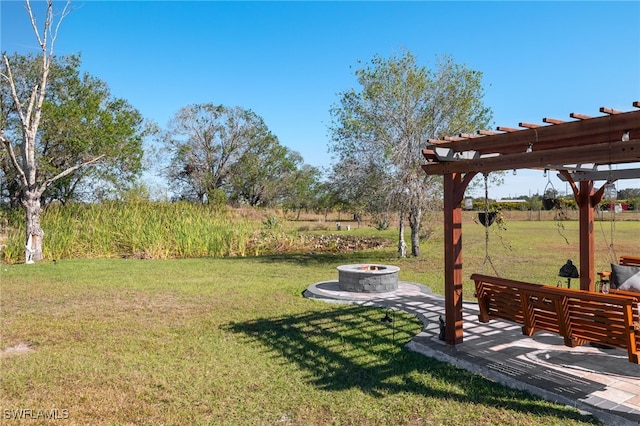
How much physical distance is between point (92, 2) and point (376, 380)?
16.1 metres

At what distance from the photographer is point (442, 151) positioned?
16.7 ft

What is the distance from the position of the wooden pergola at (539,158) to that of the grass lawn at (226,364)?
1286 mm

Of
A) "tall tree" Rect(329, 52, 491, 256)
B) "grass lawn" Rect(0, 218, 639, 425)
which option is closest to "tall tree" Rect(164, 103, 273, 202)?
"tall tree" Rect(329, 52, 491, 256)

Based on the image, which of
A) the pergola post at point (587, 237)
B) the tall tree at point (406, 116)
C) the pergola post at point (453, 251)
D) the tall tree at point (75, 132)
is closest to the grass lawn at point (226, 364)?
the pergola post at point (453, 251)

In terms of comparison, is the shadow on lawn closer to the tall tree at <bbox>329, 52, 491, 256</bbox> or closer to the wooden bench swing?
the wooden bench swing

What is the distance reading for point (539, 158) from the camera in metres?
4.39

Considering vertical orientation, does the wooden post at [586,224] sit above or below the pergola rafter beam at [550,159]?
below

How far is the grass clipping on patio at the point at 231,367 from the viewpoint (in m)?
3.81

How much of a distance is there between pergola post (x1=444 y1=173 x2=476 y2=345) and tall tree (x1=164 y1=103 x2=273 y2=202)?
29.5 m

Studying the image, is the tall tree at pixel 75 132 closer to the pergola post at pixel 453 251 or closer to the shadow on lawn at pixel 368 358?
the shadow on lawn at pixel 368 358

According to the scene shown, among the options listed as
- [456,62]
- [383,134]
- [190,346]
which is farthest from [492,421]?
[456,62]

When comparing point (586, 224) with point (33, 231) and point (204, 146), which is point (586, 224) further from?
point (204, 146)

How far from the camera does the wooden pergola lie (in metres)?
3.86

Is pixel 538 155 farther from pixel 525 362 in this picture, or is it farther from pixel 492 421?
pixel 492 421
